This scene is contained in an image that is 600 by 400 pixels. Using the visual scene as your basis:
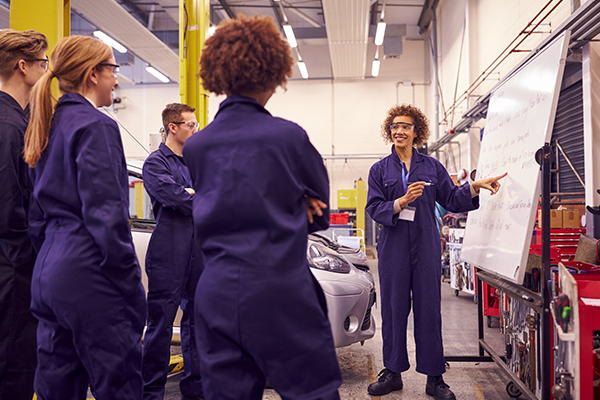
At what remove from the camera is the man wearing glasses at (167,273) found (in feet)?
7.38

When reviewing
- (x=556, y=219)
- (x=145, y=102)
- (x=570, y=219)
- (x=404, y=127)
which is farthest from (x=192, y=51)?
(x=145, y=102)

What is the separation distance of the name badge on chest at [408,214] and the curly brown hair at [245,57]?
1.62 m

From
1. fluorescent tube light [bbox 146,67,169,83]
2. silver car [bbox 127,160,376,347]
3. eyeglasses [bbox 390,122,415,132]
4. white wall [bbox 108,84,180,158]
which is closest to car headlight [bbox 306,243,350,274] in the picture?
silver car [bbox 127,160,376,347]

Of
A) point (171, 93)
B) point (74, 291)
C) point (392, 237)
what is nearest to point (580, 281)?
point (392, 237)

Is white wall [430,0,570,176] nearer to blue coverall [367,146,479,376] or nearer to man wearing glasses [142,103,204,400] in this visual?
blue coverall [367,146,479,376]

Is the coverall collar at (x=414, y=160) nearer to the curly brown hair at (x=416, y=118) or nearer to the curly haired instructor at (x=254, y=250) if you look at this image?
the curly brown hair at (x=416, y=118)

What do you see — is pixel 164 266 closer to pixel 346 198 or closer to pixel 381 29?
pixel 381 29

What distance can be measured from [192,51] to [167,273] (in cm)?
216

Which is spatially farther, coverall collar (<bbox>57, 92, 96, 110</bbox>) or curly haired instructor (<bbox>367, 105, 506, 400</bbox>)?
curly haired instructor (<bbox>367, 105, 506, 400</bbox>)

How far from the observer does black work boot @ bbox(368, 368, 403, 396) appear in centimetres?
260

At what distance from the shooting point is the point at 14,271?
1.62 m

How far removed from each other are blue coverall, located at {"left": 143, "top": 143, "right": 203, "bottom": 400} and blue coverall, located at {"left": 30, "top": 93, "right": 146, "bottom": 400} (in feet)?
2.72

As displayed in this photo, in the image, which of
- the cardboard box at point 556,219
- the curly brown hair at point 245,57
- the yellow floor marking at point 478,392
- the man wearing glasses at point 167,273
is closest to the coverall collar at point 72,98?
the curly brown hair at point 245,57

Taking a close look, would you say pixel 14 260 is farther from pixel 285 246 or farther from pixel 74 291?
pixel 285 246
